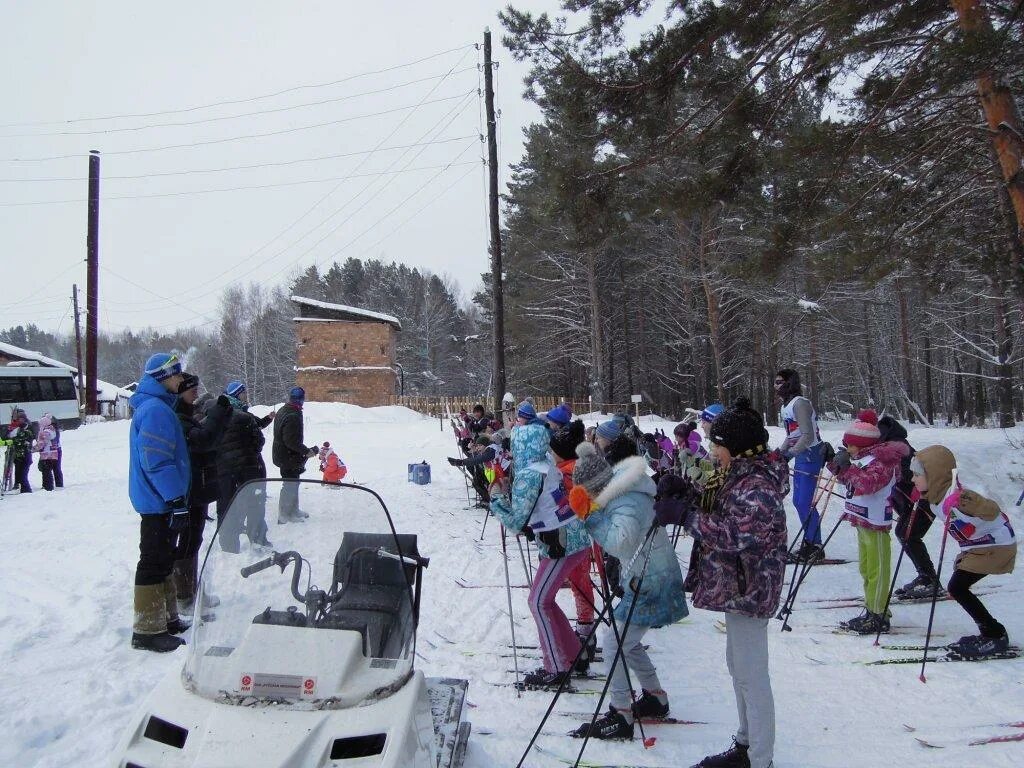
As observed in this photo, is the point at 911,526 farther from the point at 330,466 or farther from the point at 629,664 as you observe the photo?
the point at 330,466

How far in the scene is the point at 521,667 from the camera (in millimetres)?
4715

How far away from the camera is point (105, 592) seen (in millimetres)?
5797

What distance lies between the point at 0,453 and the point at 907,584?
1644 cm

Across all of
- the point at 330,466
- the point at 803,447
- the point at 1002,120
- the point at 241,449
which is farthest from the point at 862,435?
the point at 330,466

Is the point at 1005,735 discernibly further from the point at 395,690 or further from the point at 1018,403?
the point at 1018,403

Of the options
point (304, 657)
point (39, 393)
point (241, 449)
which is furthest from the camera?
point (39, 393)

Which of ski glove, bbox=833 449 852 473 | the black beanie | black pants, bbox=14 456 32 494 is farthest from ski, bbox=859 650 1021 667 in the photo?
black pants, bbox=14 456 32 494

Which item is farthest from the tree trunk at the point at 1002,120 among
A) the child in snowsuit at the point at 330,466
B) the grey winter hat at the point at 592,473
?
the child in snowsuit at the point at 330,466

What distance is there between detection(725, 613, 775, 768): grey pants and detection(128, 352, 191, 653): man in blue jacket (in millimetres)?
3812

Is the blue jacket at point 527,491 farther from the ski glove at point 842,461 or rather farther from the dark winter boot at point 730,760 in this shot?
the ski glove at point 842,461

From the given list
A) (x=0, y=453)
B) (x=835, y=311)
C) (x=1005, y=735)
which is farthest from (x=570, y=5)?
(x=835, y=311)

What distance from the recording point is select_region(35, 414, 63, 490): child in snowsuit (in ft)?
40.9

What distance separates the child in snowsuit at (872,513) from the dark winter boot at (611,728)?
2.76m

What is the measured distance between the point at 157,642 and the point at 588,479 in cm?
332
